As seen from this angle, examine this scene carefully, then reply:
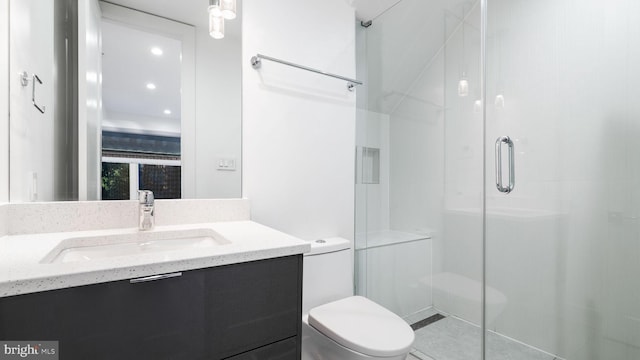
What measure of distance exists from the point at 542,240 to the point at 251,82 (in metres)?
1.64

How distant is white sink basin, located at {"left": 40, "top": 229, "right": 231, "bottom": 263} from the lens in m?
0.93

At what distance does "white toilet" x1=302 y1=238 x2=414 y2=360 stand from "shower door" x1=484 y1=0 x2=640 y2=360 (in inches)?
22.2

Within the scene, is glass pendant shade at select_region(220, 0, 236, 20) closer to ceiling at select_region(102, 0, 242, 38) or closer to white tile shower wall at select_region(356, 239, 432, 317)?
ceiling at select_region(102, 0, 242, 38)

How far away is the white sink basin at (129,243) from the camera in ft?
3.04

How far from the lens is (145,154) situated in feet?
4.03

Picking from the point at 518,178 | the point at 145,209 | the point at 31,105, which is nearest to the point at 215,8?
the point at 31,105

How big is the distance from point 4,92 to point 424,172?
5.84ft

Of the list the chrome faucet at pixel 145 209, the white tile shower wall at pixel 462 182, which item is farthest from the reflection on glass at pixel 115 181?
the white tile shower wall at pixel 462 182

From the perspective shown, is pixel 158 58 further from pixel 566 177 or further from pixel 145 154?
pixel 566 177

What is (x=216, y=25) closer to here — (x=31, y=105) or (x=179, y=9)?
(x=179, y=9)

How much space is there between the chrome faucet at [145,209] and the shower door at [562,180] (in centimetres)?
150

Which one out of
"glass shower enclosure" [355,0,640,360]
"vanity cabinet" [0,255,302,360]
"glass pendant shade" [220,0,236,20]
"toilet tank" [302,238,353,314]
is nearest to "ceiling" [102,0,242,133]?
"glass pendant shade" [220,0,236,20]

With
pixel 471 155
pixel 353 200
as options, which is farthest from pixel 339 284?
pixel 471 155

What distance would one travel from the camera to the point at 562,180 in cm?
128
